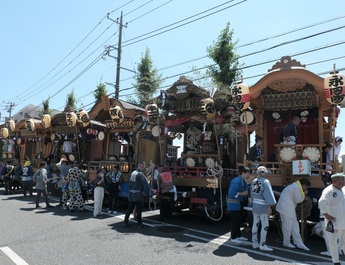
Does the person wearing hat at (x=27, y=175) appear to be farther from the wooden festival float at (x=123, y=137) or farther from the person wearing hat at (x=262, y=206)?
the person wearing hat at (x=262, y=206)

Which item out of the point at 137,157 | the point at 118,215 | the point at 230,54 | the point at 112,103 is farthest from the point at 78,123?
the point at 230,54

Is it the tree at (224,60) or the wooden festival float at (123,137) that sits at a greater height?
the tree at (224,60)

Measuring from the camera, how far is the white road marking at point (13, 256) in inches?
213

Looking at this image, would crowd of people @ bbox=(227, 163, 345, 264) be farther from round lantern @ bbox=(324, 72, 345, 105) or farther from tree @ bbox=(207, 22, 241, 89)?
tree @ bbox=(207, 22, 241, 89)

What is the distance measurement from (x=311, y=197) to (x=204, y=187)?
3.28 meters

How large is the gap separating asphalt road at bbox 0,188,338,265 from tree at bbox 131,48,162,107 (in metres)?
13.3

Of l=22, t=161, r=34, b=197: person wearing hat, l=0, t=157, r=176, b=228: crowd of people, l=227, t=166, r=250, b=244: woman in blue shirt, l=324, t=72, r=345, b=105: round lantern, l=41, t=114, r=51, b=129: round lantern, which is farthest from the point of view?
l=41, t=114, r=51, b=129: round lantern

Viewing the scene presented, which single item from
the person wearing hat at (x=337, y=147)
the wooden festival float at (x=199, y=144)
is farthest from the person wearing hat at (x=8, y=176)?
the person wearing hat at (x=337, y=147)

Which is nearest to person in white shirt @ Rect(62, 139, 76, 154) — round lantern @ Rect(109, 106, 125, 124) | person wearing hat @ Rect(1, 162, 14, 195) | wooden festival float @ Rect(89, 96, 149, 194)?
wooden festival float @ Rect(89, 96, 149, 194)

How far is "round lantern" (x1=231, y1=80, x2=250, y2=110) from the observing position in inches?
372

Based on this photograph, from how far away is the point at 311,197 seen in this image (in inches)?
319

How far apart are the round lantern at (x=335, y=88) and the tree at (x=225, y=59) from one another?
24.6ft

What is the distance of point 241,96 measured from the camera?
31.1ft

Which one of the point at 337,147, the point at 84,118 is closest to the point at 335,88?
the point at 337,147
